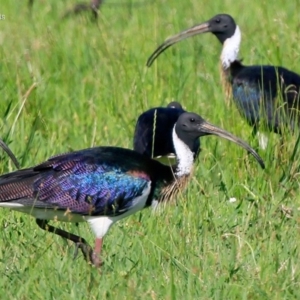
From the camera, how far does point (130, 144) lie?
8469 mm

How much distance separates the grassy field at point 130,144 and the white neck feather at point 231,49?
207 millimetres

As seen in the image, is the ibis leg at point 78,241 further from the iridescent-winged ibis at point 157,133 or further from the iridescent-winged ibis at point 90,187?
the iridescent-winged ibis at point 157,133

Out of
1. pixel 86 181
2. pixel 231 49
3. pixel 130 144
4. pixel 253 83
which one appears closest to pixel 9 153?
pixel 86 181

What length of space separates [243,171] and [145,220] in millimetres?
1116

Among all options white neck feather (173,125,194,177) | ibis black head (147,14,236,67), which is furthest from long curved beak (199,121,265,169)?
ibis black head (147,14,236,67)

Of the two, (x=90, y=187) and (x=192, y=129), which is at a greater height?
(x=192, y=129)

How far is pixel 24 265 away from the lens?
556 cm

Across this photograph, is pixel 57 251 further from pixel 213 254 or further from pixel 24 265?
pixel 213 254

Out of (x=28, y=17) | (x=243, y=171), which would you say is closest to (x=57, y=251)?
(x=243, y=171)

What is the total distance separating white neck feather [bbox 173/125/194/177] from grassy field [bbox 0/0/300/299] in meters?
0.16

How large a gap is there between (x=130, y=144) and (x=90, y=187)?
1.99 meters

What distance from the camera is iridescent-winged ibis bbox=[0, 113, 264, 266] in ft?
20.7

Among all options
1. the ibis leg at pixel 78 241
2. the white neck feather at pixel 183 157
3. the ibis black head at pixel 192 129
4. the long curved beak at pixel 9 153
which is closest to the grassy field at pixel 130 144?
the ibis leg at pixel 78 241

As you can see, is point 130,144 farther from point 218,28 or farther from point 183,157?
point 218,28
